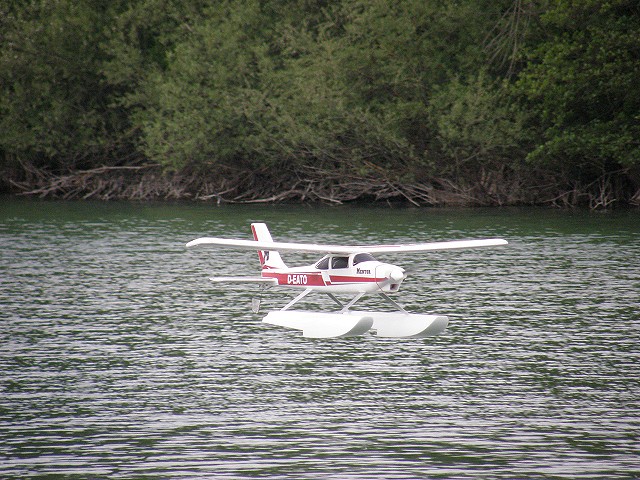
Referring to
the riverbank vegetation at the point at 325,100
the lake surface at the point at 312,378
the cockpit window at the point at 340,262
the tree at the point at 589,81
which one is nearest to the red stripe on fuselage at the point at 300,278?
the cockpit window at the point at 340,262

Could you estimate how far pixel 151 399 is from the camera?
14.3 m

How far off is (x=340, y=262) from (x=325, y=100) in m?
31.4

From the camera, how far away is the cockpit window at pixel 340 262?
715 inches

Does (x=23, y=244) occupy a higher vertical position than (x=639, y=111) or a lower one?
lower

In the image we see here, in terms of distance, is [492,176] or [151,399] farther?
[492,176]

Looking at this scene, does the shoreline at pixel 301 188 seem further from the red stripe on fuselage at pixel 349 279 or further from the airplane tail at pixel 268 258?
the red stripe on fuselage at pixel 349 279

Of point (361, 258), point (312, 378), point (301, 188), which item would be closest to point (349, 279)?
point (361, 258)

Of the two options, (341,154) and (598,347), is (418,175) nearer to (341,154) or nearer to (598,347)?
(341,154)

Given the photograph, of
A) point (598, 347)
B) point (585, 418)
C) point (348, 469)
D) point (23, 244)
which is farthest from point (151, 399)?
point (23, 244)

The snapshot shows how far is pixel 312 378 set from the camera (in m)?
15.4

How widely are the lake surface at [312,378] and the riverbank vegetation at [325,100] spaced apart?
15.7m

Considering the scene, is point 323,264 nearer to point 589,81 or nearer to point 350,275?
point 350,275

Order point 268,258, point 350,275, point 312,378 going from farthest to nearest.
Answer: point 268,258, point 350,275, point 312,378

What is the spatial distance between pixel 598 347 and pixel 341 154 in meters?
33.5
